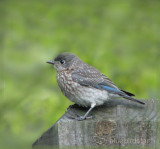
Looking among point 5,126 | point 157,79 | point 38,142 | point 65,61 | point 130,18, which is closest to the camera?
point 38,142

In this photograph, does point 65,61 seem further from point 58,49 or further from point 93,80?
point 58,49

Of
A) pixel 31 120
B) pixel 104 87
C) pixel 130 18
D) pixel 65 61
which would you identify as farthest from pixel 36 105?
pixel 130 18

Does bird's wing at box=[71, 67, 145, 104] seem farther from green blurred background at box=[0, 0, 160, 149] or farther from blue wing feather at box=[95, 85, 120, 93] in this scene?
green blurred background at box=[0, 0, 160, 149]

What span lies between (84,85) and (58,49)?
5.68 ft

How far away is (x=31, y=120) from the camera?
5.87 metres

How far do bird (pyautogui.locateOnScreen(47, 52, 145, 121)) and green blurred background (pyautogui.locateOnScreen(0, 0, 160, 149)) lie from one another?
26.3 inches

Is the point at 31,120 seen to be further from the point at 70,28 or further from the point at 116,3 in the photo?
the point at 116,3

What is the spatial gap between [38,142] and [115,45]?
3.86 m

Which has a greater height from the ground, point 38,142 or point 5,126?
point 5,126

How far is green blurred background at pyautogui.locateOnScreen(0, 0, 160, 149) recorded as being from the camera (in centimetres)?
600

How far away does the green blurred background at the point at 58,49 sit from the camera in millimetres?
5996

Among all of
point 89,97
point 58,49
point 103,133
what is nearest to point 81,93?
point 89,97

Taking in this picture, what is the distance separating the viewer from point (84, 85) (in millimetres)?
5184

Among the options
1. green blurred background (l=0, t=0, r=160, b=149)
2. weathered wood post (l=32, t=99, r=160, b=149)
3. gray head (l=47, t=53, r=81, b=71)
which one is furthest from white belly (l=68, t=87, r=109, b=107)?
weathered wood post (l=32, t=99, r=160, b=149)
